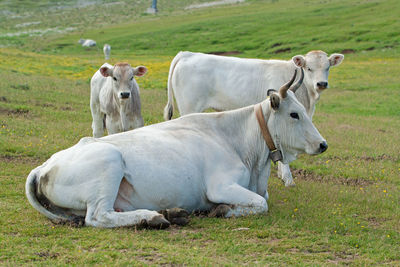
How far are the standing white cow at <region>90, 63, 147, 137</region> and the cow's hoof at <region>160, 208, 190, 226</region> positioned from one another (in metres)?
5.04

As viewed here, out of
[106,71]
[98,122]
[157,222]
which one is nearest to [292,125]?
[157,222]

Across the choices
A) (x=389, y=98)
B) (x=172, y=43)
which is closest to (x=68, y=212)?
(x=389, y=98)

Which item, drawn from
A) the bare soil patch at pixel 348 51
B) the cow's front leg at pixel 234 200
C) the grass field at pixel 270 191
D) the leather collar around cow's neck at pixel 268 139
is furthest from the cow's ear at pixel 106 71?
the bare soil patch at pixel 348 51

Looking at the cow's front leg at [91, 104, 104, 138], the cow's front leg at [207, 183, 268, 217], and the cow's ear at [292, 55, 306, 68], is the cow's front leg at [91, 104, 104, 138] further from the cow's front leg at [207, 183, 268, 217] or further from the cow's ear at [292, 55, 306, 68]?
the cow's front leg at [207, 183, 268, 217]

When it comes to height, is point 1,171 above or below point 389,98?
above

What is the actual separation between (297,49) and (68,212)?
4233 centimetres

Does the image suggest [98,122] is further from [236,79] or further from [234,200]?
[234,200]

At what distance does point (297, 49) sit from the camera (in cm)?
4734

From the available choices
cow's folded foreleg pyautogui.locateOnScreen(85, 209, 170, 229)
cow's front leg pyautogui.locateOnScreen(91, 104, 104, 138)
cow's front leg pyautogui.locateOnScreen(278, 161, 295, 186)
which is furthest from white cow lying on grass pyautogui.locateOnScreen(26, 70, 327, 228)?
cow's front leg pyautogui.locateOnScreen(91, 104, 104, 138)

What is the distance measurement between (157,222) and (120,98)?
5.40 metres

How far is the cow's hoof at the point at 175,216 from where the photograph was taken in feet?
22.5

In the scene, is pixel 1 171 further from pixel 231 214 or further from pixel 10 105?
pixel 10 105

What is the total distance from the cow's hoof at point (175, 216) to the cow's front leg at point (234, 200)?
624 mm

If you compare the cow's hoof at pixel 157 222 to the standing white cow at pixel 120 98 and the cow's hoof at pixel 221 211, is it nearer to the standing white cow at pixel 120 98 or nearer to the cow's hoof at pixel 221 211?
the cow's hoof at pixel 221 211
